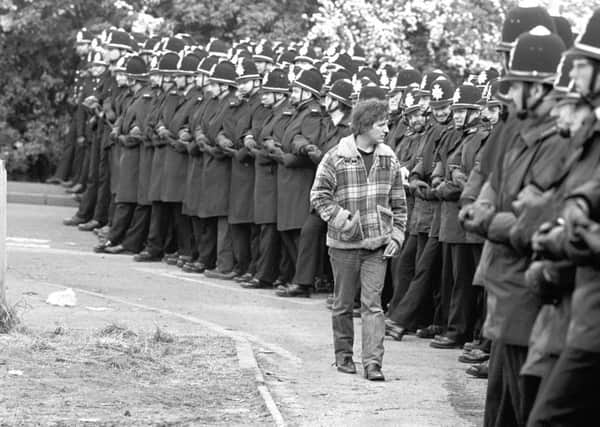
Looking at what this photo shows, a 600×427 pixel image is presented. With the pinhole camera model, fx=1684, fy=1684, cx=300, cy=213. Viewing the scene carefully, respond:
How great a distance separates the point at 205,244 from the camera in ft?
64.2

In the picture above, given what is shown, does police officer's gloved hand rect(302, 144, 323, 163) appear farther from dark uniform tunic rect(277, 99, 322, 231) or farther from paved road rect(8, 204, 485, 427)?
paved road rect(8, 204, 485, 427)

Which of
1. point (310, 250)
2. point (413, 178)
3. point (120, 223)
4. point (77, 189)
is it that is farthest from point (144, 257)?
point (413, 178)

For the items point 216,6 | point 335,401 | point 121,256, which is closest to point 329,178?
point 335,401

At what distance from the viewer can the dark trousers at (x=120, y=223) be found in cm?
2089

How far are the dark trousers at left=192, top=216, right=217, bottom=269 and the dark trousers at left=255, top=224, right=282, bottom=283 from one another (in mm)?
1226

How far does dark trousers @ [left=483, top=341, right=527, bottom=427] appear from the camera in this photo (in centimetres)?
820

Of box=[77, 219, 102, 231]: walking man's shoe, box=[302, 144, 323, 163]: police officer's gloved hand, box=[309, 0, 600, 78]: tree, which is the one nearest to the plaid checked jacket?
box=[302, 144, 323, 163]: police officer's gloved hand

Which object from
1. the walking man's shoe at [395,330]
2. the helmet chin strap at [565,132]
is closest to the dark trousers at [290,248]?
the walking man's shoe at [395,330]

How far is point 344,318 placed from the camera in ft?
41.1

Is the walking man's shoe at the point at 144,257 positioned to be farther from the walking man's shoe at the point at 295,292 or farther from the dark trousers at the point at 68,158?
the dark trousers at the point at 68,158

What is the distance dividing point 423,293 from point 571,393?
306 inches

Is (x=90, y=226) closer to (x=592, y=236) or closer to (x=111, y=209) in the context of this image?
(x=111, y=209)

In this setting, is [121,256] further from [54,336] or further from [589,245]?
[589,245]

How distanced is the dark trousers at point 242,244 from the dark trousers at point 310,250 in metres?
1.52
